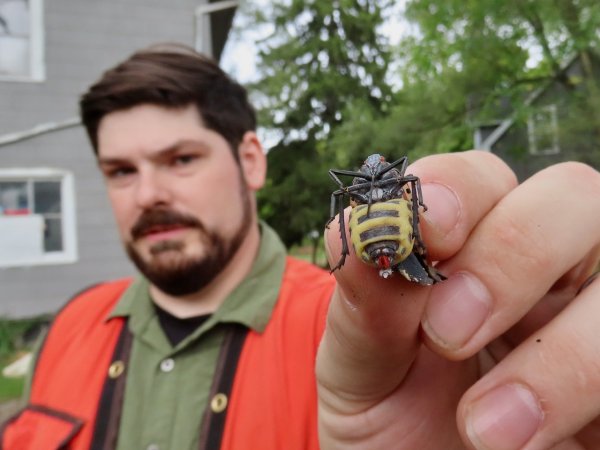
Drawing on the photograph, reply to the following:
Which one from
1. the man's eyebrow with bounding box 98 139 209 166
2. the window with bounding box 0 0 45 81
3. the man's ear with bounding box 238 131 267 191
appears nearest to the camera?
the man's eyebrow with bounding box 98 139 209 166

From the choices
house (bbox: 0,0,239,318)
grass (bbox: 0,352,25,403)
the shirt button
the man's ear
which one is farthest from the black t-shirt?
house (bbox: 0,0,239,318)

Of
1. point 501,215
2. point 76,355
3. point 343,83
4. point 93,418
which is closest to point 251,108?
point 76,355

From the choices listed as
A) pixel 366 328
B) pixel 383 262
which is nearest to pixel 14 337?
pixel 366 328

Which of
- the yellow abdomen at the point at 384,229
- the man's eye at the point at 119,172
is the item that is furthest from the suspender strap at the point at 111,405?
the yellow abdomen at the point at 384,229

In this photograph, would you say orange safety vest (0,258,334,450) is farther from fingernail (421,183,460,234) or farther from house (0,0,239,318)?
house (0,0,239,318)

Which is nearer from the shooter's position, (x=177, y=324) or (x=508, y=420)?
(x=508, y=420)

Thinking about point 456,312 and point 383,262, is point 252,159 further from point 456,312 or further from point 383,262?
point 383,262

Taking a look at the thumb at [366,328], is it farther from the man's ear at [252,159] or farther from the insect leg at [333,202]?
the man's ear at [252,159]
